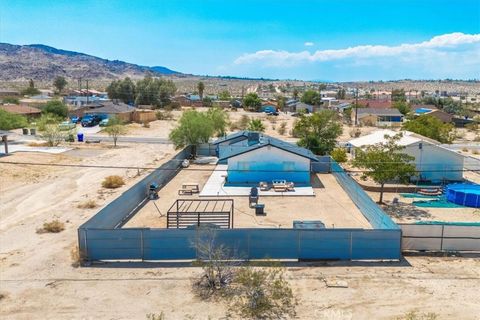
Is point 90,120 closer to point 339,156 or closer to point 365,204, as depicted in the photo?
point 339,156

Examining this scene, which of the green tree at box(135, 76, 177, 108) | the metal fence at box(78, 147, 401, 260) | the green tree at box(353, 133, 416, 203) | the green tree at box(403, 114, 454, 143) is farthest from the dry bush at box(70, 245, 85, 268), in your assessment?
the green tree at box(135, 76, 177, 108)

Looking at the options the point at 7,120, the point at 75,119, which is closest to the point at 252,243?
the point at 7,120

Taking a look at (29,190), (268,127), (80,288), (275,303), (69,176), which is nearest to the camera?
(275,303)

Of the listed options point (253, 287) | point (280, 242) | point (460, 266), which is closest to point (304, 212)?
point (280, 242)

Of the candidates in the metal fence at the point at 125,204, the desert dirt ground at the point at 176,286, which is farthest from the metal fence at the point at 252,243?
the metal fence at the point at 125,204

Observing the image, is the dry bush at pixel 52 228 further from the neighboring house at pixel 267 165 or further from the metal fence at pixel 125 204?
the neighboring house at pixel 267 165

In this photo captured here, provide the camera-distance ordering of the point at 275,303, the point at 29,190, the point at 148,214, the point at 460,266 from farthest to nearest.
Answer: the point at 29,190 → the point at 148,214 → the point at 460,266 → the point at 275,303

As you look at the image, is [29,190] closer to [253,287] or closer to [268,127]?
[253,287]

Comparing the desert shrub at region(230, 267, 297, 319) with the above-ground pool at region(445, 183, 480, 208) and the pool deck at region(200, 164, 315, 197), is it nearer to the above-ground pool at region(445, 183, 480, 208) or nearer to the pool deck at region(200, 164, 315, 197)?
the pool deck at region(200, 164, 315, 197)
